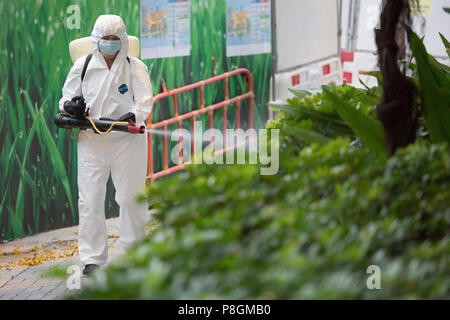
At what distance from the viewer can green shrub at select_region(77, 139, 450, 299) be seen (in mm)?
1737

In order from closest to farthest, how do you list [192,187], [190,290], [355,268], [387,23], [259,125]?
1. [190,290]
2. [355,268]
3. [192,187]
4. [387,23]
5. [259,125]

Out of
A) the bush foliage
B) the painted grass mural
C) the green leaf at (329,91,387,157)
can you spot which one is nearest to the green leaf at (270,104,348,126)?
the green leaf at (329,91,387,157)

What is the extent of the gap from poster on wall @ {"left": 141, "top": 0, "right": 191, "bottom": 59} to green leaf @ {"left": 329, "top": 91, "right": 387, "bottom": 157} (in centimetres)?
513

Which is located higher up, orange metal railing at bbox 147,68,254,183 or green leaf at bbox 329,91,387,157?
green leaf at bbox 329,91,387,157

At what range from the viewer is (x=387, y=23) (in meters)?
2.87

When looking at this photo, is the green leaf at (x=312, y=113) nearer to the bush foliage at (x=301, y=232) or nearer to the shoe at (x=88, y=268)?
the bush foliage at (x=301, y=232)

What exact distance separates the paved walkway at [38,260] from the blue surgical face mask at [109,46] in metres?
1.62

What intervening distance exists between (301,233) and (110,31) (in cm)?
441

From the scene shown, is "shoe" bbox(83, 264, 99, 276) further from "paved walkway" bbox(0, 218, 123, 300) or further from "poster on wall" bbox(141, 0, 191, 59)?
"poster on wall" bbox(141, 0, 191, 59)

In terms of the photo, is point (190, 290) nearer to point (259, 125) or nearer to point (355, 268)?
point (355, 268)

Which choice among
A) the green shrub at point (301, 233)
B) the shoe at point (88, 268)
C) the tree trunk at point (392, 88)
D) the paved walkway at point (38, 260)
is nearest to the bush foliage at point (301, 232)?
the green shrub at point (301, 233)

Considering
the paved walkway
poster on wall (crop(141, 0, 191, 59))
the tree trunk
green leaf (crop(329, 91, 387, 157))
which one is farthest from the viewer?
poster on wall (crop(141, 0, 191, 59))
